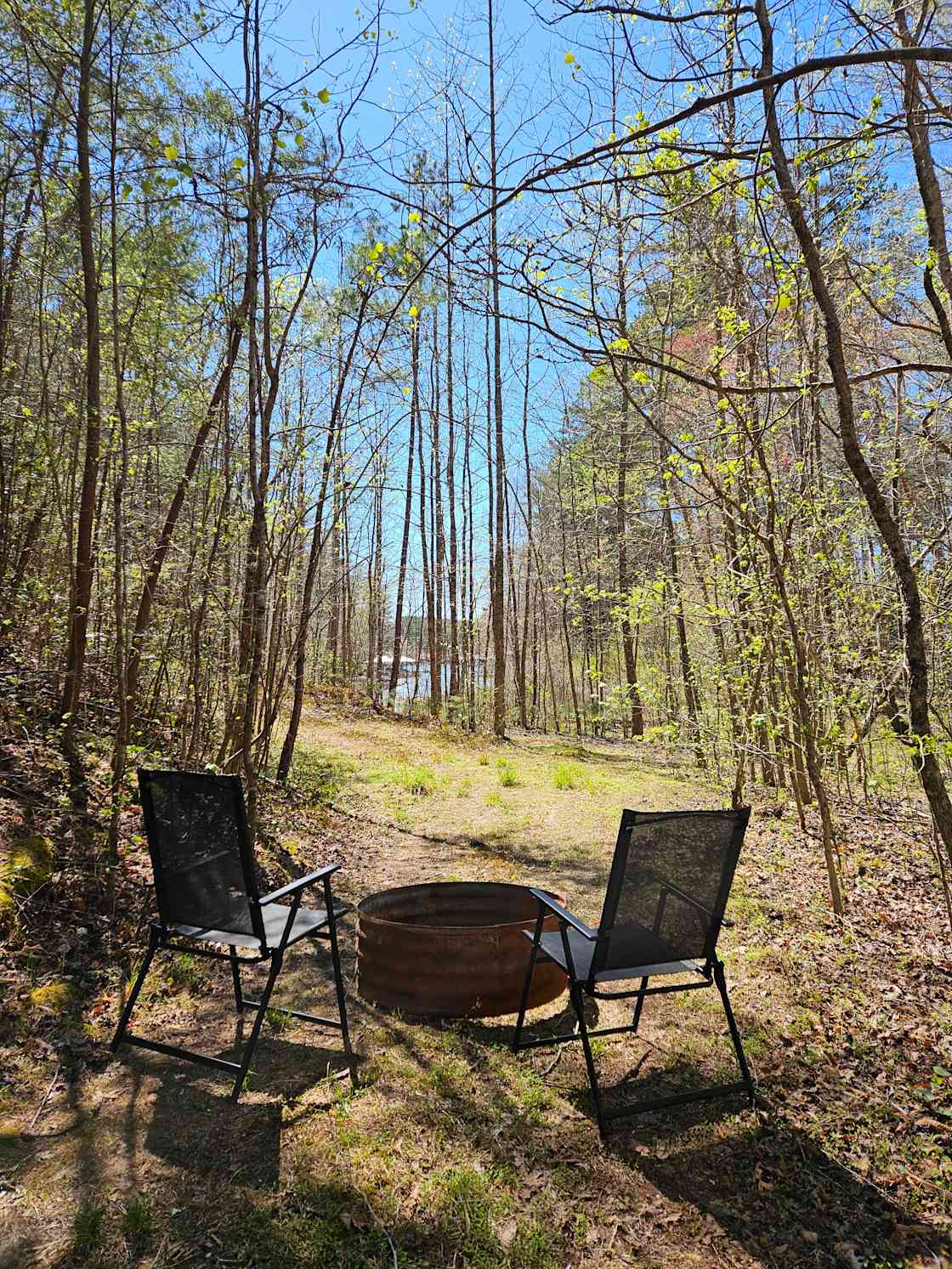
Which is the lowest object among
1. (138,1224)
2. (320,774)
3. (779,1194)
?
(779,1194)

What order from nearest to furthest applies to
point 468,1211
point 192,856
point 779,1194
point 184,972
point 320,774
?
1. point 468,1211
2. point 779,1194
3. point 192,856
4. point 184,972
5. point 320,774

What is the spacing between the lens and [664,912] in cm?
239

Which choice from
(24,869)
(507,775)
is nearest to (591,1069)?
(24,869)

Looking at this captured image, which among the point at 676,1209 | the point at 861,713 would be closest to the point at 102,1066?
the point at 676,1209

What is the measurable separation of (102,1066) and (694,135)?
518 cm

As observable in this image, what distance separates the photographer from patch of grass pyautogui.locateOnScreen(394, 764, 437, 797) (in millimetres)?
7273

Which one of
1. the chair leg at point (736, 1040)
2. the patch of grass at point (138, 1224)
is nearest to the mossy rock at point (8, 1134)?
the patch of grass at point (138, 1224)

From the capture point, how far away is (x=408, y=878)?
187 inches

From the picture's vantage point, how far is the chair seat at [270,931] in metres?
2.47

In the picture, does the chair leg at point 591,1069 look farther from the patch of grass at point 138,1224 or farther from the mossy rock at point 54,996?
the mossy rock at point 54,996

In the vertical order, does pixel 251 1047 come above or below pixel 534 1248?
above

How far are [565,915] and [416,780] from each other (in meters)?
5.13

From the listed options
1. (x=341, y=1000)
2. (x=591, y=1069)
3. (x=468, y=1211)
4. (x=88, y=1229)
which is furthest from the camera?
(x=341, y=1000)

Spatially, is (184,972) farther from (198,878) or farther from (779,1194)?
(779,1194)
